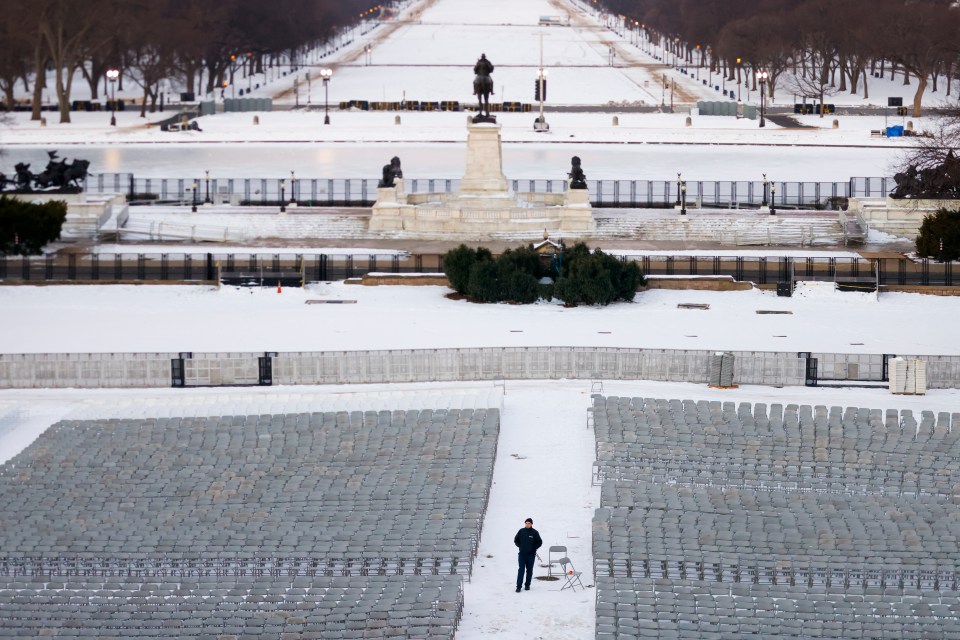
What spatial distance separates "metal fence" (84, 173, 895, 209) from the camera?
2926 inches

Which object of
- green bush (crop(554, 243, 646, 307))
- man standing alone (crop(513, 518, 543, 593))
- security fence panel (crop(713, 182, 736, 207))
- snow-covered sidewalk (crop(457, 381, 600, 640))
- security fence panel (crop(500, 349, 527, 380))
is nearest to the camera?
snow-covered sidewalk (crop(457, 381, 600, 640))

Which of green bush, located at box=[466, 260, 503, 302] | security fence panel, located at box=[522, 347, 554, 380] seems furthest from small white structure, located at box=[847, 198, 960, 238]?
security fence panel, located at box=[522, 347, 554, 380]

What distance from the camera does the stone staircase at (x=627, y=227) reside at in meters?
66.4

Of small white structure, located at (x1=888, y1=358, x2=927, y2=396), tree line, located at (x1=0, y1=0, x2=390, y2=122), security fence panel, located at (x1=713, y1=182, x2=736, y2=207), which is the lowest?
small white structure, located at (x1=888, y1=358, x2=927, y2=396)

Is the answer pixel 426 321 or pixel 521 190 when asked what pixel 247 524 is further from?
pixel 521 190

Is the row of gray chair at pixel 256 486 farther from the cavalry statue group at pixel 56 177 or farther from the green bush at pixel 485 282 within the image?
the cavalry statue group at pixel 56 177

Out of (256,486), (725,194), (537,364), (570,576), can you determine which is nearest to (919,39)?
(725,194)

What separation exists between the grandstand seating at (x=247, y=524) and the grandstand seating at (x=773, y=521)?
2587 millimetres

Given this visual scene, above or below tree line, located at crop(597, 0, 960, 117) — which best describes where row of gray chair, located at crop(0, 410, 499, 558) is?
below

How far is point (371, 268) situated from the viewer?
59.1 meters

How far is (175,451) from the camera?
1473 inches

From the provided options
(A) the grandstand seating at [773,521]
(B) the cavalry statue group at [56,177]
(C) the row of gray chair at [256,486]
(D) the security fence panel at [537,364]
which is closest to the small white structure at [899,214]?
(D) the security fence panel at [537,364]

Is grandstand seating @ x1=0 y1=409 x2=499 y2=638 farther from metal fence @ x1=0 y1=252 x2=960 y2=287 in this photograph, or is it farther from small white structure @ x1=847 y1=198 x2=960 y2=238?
small white structure @ x1=847 y1=198 x2=960 y2=238

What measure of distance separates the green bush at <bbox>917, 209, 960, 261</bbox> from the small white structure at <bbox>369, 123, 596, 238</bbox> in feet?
39.1
